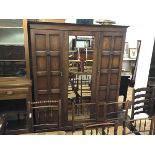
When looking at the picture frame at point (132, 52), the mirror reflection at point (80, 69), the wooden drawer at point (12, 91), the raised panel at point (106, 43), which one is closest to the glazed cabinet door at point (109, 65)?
the raised panel at point (106, 43)

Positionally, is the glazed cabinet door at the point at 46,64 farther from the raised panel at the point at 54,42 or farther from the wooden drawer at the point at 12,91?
the wooden drawer at the point at 12,91

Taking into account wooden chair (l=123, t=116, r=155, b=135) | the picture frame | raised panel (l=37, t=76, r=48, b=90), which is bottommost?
wooden chair (l=123, t=116, r=155, b=135)

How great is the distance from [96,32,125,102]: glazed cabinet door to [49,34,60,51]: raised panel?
1.94 ft

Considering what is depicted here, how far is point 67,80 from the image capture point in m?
2.62

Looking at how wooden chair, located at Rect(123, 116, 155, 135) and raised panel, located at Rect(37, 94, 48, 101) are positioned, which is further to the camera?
raised panel, located at Rect(37, 94, 48, 101)

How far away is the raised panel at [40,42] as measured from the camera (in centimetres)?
238

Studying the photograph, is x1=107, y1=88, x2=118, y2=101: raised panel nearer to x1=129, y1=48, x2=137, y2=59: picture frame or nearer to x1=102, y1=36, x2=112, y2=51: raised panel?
x1=102, y1=36, x2=112, y2=51: raised panel

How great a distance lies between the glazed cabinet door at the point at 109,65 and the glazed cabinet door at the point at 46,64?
58 centimetres

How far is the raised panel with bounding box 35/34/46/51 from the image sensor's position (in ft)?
7.81

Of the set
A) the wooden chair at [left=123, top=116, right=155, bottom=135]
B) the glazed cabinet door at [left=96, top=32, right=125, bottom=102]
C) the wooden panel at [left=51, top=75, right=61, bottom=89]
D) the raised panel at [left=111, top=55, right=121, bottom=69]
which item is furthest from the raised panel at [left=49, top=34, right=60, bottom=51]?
the wooden chair at [left=123, top=116, right=155, bottom=135]

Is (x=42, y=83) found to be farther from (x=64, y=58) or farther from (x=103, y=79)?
(x=103, y=79)
